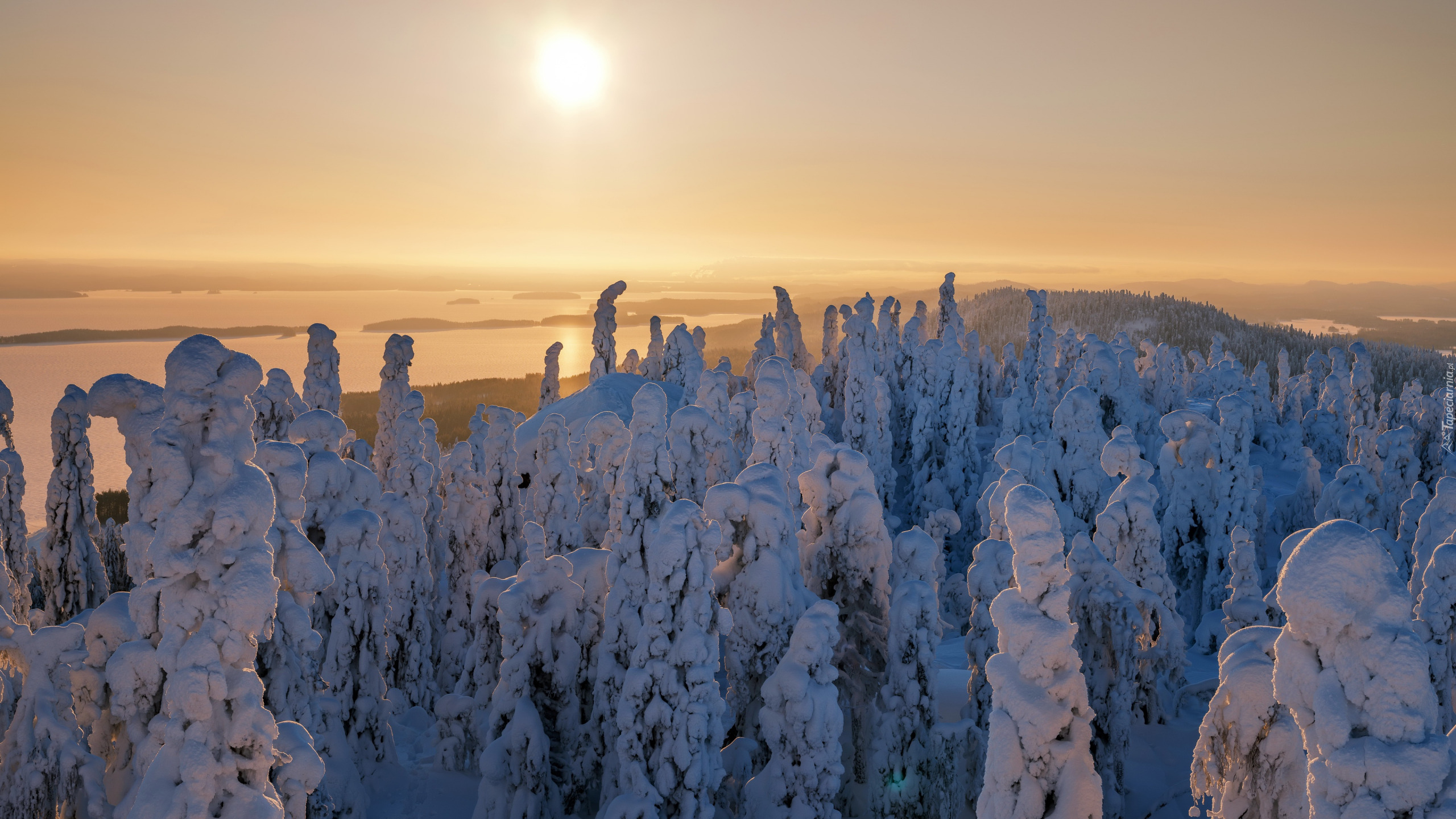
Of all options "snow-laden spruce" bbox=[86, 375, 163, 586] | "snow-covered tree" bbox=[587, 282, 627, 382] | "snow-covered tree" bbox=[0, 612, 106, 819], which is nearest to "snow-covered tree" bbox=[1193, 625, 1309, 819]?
"snow-laden spruce" bbox=[86, 375, 163, 586]

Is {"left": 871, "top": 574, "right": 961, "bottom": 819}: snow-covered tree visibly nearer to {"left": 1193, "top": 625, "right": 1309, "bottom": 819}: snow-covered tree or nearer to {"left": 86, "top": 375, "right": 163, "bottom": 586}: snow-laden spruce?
{"left": 1193, "top": 625, "right": 1309, "bottom": 819}: snow-covered tree

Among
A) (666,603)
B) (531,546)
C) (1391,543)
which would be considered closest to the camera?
(666,603)

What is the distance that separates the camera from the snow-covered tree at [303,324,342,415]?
98.6ft

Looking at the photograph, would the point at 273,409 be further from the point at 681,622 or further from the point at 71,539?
the point at 681,622

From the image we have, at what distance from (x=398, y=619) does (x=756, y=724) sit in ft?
35.0

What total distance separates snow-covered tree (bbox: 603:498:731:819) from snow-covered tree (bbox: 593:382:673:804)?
0.61 metres

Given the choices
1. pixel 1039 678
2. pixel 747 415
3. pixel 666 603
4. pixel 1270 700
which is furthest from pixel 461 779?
pixel 747 415

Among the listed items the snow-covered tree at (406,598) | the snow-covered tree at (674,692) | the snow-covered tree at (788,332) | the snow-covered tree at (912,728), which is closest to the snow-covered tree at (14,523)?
the snow-covered tree at (406,598)

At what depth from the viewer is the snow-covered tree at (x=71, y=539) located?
19875 millimetres

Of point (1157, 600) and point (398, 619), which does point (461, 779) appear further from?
point (1157, 600)

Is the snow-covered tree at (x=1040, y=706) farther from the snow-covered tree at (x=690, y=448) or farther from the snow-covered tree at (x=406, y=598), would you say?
the snow-covered tree at (x=406, y=598)

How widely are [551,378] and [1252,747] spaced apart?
4579 cm

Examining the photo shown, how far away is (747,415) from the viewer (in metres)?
33.4

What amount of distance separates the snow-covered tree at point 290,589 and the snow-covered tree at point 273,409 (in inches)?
362
